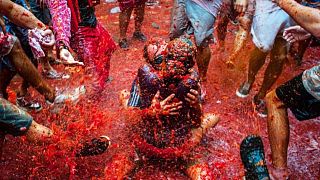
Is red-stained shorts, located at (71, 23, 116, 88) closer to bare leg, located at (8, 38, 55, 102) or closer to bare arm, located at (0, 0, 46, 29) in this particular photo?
bare leg, located at (8, 38, 55, 102)

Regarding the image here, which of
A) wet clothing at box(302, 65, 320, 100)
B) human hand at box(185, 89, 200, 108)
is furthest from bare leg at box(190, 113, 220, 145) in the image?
wet clothing at box(302, 65, 320, 100)

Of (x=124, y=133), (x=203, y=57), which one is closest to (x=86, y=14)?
(x=124, y=133)

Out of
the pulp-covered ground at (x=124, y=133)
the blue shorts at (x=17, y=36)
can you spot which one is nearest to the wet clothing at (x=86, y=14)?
the blue shorts at (x=17, y=36)

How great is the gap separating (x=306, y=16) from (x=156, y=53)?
1264 mm

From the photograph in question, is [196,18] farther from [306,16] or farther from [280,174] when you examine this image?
[280,174]

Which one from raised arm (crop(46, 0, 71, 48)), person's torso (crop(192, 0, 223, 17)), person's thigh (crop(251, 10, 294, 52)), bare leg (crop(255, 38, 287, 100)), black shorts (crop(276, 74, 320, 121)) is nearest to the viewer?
black shorts (crop(276, 74, 320, 121))

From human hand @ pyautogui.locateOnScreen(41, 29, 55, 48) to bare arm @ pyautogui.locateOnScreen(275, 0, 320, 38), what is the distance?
84.4 inches

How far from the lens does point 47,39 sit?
358 centimetres

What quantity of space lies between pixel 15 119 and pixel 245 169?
207cm

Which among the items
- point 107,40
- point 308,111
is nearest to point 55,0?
point 107,40

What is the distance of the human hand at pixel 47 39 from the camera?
356 centimetres

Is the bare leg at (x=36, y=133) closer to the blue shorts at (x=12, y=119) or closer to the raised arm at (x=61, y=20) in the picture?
the blue shorts at (x=12, y=119)

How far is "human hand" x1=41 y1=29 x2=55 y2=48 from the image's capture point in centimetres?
356

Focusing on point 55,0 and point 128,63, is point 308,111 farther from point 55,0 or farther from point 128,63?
point 128,63
